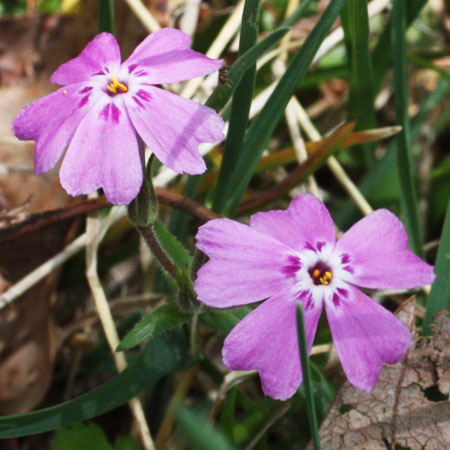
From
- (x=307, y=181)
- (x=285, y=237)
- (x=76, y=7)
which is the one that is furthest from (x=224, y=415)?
(x=76, y=7)

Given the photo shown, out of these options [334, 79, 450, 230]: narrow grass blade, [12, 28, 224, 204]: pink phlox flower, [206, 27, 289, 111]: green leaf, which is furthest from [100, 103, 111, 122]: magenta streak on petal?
[334, 79, 450, 230]: narrow grass blade

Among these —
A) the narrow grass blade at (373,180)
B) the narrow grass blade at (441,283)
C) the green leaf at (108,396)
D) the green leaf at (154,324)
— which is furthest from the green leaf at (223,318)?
the narrow grass blade at (373,180)

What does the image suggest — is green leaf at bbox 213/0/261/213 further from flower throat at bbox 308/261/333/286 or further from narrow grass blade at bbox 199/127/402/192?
flower throat at bbox 308/261/333/286

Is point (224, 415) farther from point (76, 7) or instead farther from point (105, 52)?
point (76, 7)

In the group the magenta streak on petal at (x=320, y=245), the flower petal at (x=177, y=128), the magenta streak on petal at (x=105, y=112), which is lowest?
the magenta streak on petal at (x=320, y=245)

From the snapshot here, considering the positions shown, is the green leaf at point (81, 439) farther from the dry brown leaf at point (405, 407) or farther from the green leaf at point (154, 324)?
the dry brown leaf at point (405, 407)

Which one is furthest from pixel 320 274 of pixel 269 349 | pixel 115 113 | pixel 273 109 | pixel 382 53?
pixel 382 53
